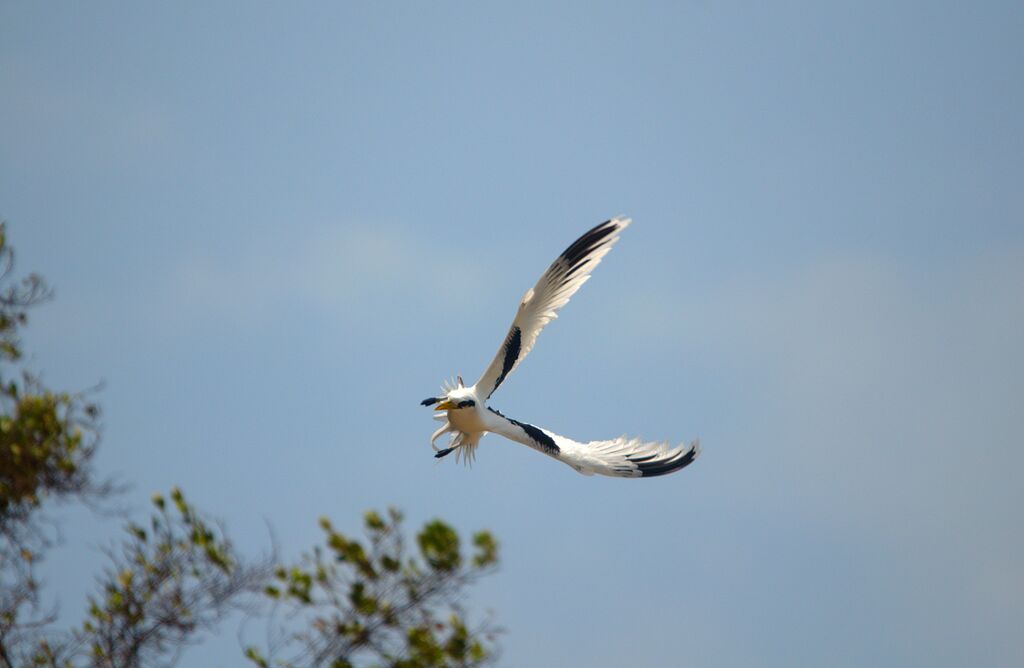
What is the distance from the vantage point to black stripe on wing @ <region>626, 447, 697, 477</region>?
18219 mm

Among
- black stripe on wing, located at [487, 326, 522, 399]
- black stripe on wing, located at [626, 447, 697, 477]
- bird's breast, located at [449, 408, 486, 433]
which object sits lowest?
black stripe on wing, located at [626, 447, 697, 477]

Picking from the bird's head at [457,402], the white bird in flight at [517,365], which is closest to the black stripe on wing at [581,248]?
the white bird in flight at [517,365]

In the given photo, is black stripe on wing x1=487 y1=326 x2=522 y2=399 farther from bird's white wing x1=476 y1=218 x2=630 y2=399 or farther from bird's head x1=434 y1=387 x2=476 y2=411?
bird's head x1=434 y1=387 x2=476 y2=411

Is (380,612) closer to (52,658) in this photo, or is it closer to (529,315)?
(52,658)

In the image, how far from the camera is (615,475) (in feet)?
59.0

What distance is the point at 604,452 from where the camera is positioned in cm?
1827

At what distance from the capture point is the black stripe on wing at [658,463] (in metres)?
18.2

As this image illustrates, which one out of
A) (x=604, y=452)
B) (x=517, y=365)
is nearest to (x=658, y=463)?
(x=604, y=452)

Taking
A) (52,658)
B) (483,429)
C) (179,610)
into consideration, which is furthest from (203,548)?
(483,429)

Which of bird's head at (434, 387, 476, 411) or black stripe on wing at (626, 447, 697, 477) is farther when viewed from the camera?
black stripe on wing at (626, 447, 697, 477)

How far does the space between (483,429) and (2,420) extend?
708 cm

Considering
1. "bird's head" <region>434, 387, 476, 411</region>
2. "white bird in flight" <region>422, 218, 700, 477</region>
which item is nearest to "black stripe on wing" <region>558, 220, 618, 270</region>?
"white bird in flight" <region>422, 218, 700, 477</region>

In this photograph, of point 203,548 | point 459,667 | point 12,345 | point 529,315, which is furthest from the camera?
point 529,315

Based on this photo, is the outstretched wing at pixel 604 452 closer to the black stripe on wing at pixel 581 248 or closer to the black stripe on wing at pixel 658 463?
the black stripe on wing at pixel 658 463
